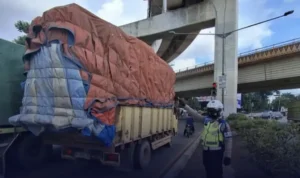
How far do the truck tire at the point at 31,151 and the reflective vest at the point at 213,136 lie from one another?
4524mm

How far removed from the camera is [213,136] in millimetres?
5207

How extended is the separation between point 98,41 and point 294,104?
92.4ft

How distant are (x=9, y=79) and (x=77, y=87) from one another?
2.54 meters

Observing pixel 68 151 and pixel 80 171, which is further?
pixel 80 171

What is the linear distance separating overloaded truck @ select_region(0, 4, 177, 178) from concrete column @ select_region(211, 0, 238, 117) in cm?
1895

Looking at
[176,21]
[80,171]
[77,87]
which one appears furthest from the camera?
[176,21]

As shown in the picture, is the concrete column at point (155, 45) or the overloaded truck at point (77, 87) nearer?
the overloaded truck at point (77, 87)

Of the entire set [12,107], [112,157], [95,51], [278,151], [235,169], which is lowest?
[235,169]

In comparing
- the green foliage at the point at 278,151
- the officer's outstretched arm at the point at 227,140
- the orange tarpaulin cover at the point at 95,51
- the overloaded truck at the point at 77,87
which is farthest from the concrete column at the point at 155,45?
the officer's outstretched arm at the point at 227,140

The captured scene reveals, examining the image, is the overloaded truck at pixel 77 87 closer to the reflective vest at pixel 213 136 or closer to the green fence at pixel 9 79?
the green fence at pixel 9 79

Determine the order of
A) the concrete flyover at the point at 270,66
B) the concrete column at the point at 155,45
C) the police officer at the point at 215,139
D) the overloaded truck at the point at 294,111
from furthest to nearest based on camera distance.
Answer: the concrete column at the point at 155,45
the overloaded truck at the point at 294,111
the concrete flyover at the point at 270,66
the police officer at the point at 215,139

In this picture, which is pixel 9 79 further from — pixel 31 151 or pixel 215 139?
pixel 215 139

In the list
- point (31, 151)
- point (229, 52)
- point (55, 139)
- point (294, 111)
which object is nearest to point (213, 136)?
point (55, 139)

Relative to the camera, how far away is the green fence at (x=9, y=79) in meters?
6.70
